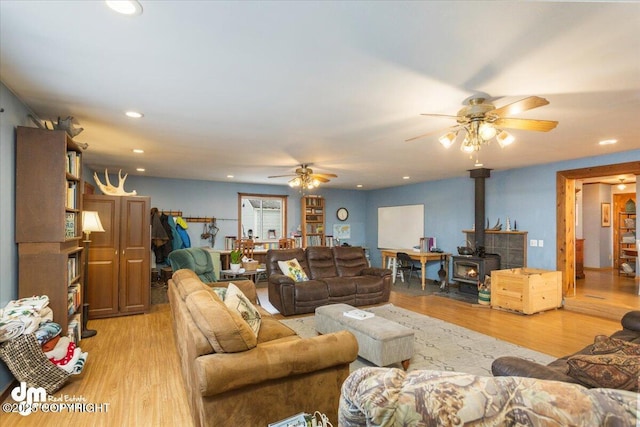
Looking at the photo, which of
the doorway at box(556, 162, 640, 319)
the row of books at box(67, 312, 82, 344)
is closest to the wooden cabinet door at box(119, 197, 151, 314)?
the row of books at box(67, 312, 82, 344)

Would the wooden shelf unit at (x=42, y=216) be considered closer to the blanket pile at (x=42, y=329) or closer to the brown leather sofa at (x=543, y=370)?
the blanket pile at (x=42, y=329)

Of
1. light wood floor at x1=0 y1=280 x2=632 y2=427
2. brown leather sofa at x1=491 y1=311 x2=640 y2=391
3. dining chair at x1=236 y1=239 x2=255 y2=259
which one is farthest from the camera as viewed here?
dining chair at x1=236 y1=239 x2=255 y2=259

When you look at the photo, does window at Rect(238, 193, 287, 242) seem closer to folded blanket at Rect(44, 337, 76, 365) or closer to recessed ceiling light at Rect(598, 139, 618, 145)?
folded blanket at Rect(44, 337, 76, 365)

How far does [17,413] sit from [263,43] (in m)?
3.14

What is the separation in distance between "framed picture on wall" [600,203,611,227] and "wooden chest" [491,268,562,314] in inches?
185

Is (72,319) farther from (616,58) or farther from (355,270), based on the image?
(616,58)

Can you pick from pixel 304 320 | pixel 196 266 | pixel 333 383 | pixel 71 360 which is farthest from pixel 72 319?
pixel 333 383

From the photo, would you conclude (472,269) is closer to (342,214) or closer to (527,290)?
(527,290)

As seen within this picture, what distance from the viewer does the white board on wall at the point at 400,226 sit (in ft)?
27.2

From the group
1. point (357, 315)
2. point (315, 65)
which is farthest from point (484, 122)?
point (357, 315)

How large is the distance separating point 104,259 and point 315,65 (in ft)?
14.2

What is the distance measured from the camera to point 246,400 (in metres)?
1.84

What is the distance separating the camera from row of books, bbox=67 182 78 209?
3400 millimetres

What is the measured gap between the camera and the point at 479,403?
884mm
